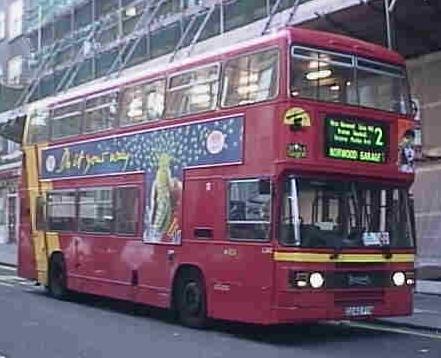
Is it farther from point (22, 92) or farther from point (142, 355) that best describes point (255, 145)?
point (22, 92)

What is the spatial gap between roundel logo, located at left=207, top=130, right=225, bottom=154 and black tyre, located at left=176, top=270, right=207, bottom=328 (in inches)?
72.8

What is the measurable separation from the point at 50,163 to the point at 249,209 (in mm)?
7441

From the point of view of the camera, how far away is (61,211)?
59.6ft

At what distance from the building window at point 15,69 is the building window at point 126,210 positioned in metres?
32.1

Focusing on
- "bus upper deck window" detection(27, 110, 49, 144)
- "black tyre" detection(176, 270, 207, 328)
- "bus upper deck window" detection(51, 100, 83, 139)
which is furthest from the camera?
"bus upper deck window" detection(27, 110, 49, 144)

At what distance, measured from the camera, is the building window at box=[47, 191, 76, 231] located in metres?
17.7

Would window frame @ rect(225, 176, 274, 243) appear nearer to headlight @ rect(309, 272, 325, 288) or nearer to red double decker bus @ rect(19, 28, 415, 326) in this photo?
red double decker bus @ rect(19, 28, 415, 326)

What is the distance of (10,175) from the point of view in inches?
1763

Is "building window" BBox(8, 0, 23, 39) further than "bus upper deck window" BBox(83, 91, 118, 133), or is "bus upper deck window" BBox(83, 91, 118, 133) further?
"building window" BBox(8, 0, 23, 39)

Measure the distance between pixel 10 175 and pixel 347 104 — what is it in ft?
113

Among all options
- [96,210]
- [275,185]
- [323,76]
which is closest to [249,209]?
[275,185]

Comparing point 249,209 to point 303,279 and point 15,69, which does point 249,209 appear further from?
point 15,69

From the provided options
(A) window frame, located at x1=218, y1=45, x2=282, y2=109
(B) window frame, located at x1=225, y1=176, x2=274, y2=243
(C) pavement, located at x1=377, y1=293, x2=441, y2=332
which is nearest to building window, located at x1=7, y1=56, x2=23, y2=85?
(C) pavement, located at x1=377, y1=293, x2=441, y2=332

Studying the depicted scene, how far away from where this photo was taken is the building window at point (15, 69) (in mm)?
46750
